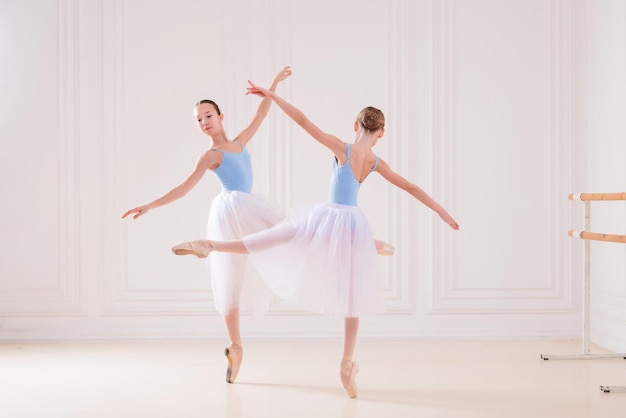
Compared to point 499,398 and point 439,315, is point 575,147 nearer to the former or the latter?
point 439,315

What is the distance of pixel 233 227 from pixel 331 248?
1.72ft

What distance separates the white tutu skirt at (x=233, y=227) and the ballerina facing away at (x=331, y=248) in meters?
0.18

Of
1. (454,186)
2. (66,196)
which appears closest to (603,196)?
(454,186)

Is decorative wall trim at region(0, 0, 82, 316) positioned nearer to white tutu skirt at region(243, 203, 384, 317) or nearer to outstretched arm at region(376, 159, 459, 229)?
white tutu skirt at region(243, 203, 384, 317)

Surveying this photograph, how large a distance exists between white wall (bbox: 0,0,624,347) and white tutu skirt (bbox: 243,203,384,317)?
1.61m

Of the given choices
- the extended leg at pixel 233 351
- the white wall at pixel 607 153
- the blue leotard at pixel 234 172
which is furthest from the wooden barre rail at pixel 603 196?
the extended leg at pixel 233 351

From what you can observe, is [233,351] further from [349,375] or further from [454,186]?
[454,186]

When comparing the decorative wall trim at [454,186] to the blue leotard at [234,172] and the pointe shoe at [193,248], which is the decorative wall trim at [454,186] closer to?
the blue leotard at [234,172]

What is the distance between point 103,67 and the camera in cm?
477

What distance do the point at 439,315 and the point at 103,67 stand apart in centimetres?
269

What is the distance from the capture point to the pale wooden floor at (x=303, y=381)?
296cm

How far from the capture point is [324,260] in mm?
3092

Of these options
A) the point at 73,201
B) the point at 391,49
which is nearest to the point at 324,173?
the point at 391,49

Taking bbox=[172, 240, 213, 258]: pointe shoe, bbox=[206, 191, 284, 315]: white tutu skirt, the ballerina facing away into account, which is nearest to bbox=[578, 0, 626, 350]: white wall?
the ballerina facing away
